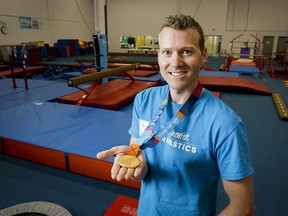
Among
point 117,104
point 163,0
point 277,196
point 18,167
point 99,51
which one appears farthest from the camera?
point 163,0

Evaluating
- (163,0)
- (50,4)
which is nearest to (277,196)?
(50,4)

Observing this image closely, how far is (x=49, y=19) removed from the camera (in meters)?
15.5

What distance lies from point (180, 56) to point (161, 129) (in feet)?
1.11

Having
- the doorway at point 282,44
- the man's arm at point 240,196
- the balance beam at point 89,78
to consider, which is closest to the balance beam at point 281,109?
the balance beam at point 89,78

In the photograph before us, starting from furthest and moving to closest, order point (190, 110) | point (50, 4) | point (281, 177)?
point (50, 4) → point (281, 177) → point (190, 110)

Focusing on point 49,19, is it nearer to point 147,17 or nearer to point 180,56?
point 147,17

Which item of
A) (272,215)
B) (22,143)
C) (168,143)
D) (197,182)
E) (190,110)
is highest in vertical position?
(190,110)

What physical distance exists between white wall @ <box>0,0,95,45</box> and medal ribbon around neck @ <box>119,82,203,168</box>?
45.5ft

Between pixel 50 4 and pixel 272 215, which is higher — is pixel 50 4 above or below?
above

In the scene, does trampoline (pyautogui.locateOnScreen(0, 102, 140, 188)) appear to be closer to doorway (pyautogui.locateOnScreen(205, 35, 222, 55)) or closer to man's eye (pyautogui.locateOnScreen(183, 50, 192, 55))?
man's eye (pyautogui.locateOnScreen(183, 50, 192, 55))

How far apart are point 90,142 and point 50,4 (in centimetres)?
1534

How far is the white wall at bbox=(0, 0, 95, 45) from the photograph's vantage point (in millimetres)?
12781

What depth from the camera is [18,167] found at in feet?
9.61

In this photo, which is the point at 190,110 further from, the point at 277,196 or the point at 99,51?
the point at 99,51
